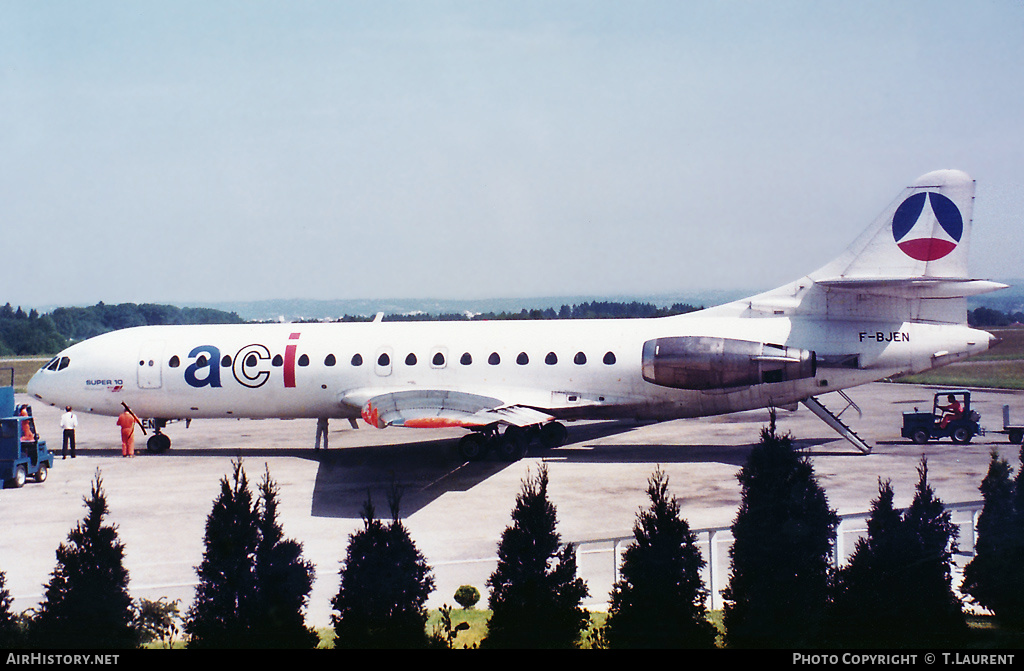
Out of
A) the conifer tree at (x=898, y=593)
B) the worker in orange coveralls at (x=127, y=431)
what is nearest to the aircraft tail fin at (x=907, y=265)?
the conifer tree at (x=898, y=593)

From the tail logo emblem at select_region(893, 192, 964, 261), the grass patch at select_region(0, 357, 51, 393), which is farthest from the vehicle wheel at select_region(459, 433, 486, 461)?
the grass patch at select_region(0, 357, 51, 393)

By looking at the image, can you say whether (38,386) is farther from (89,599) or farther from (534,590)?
(534,590)

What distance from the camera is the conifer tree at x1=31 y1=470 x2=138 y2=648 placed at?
656cm

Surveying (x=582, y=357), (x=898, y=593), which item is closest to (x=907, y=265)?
(x=582, y=357)

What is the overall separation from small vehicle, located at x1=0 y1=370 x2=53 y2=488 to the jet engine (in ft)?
45.7

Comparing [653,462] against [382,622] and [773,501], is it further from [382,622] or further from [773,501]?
[382,622]

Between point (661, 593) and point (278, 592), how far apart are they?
3290 mm

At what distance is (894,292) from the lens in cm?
1802

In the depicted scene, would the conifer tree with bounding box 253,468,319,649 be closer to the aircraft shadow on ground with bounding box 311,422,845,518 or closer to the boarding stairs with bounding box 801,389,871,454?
the aircraft shadow on ground with bounding box 311,422,845,518

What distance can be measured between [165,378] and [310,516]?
8.95 meters

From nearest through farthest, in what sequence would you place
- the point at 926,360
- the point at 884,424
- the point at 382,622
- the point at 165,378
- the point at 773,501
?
the point at 382,622
the point at 773,501
the point at 926,360
the point at 165,378
the point at 884,424

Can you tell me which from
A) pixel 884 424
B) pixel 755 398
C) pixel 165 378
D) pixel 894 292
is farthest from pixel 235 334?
pixel 884 424

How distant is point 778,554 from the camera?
7129mm

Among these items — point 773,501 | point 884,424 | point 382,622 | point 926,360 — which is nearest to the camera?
point 382,622
